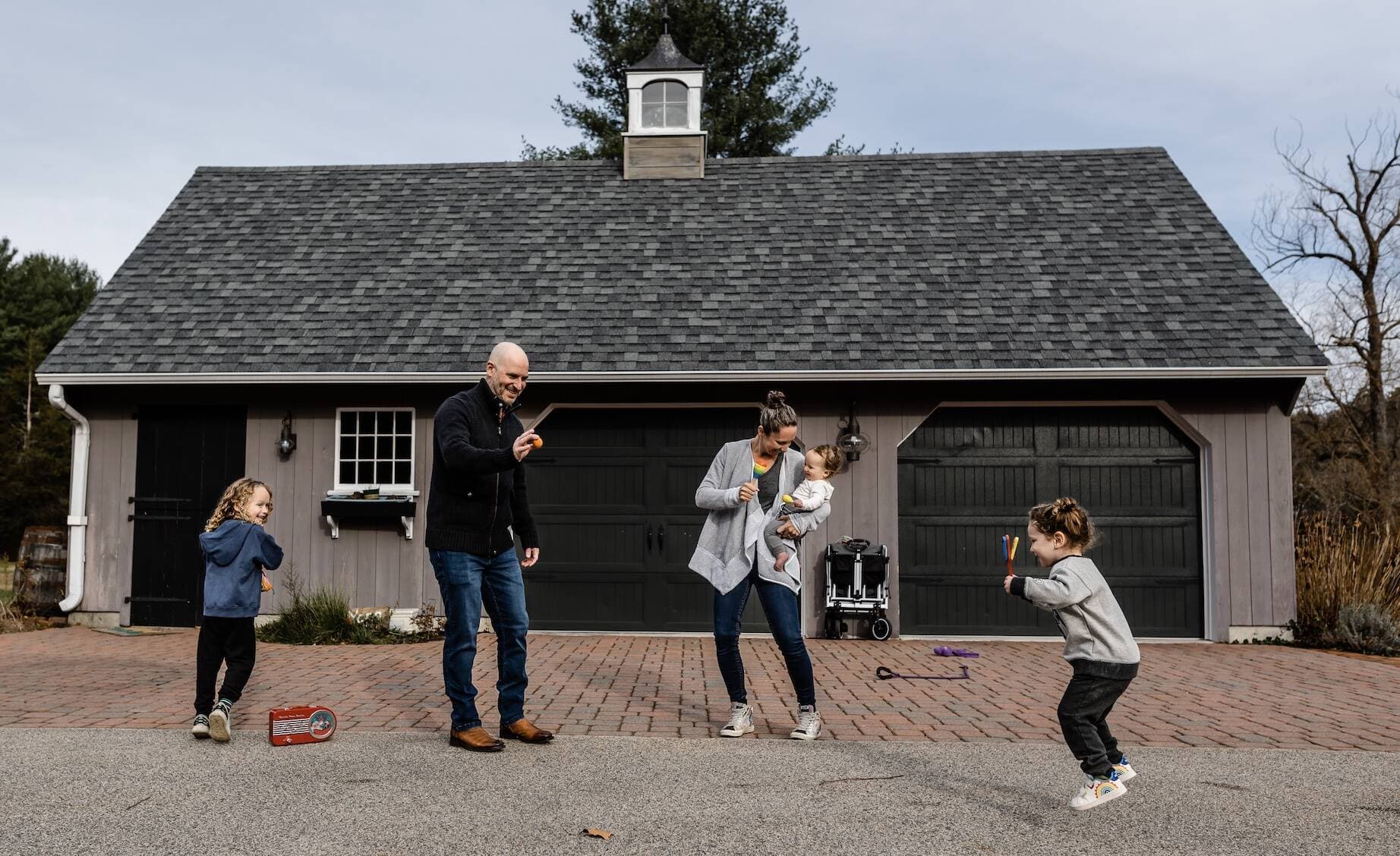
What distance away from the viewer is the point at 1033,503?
923 centimetres

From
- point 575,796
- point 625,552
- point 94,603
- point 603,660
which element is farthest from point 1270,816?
point 94,603

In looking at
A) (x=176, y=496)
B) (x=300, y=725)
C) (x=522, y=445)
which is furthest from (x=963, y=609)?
(x=176, y=496)

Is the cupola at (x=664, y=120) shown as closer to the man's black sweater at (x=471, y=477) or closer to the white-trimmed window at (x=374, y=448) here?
the white-trimmed window at (x=374, y=448)

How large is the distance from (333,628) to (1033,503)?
6.24 metres

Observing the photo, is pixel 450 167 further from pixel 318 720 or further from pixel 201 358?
pixel 318 720

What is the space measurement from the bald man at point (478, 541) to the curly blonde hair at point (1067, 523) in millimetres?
2097

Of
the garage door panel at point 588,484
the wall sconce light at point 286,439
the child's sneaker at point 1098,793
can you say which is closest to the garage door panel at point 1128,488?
the garage door panel at point 588,484

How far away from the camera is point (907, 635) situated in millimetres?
9234

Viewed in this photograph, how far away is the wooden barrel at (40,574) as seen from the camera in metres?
9.59

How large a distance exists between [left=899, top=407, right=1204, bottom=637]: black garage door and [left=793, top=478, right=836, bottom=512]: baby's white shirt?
479 cm

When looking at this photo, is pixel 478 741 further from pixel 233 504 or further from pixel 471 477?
pixel 233 504

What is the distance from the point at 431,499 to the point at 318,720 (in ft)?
3.84

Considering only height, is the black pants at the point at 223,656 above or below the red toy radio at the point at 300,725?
above

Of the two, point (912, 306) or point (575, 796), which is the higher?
point (912, 306)
